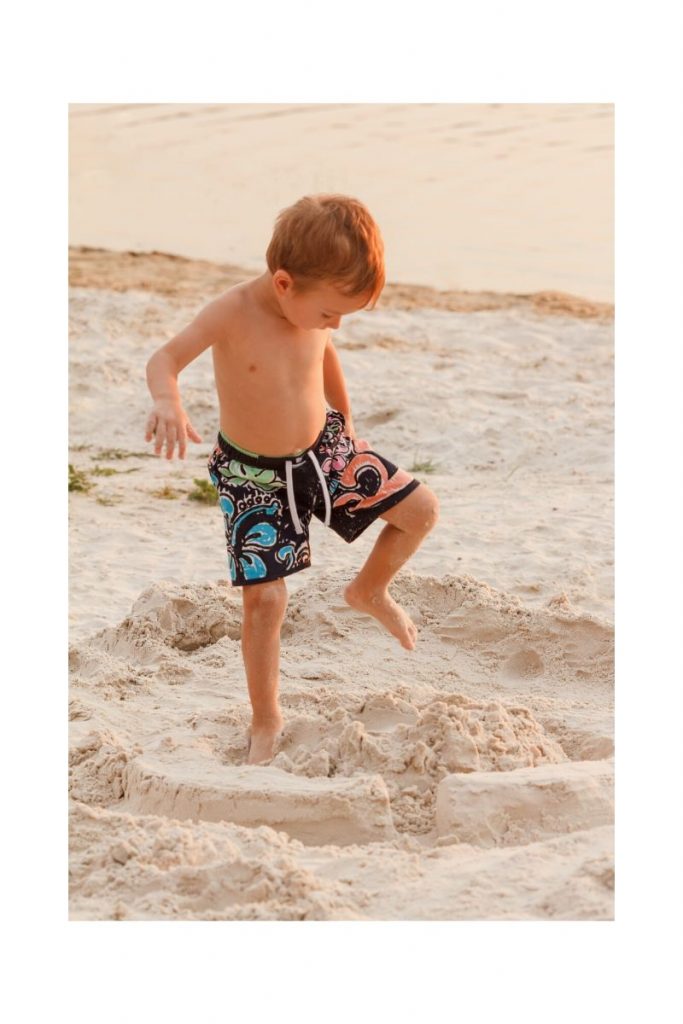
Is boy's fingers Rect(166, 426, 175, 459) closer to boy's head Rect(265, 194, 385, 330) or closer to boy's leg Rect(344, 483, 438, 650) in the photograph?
boy's head Rect(265, 194, 385, 330)

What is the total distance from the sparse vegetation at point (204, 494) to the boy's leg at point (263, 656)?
2250mm

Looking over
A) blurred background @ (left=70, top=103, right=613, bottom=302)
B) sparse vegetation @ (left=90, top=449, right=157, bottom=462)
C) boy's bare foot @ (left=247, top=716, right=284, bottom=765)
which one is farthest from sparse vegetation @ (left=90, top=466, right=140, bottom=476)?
blurred background @ (left=70, top=103, right=613, bottom=302)

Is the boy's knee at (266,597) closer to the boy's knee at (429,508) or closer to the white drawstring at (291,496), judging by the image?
the white drawstring at (291,496)

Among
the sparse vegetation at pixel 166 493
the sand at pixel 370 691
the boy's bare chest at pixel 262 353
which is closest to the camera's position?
the sand at pixel 370 691

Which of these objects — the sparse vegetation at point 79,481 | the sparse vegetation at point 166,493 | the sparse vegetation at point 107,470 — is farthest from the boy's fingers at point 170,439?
the sparse vegetation at point 107,470

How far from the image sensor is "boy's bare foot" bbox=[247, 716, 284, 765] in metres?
2.99

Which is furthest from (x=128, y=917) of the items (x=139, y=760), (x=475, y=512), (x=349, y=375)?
(x=349, y=375)

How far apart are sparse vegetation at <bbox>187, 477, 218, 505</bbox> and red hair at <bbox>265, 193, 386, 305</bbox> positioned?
2518mm

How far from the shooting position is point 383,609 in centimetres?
320

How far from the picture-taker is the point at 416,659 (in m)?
3.67

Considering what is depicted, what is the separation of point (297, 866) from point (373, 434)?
4006mm

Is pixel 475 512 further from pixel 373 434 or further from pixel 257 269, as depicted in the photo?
pixel 257 269

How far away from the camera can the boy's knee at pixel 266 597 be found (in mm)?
2984

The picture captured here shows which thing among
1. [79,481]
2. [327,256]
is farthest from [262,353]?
[79,481]
